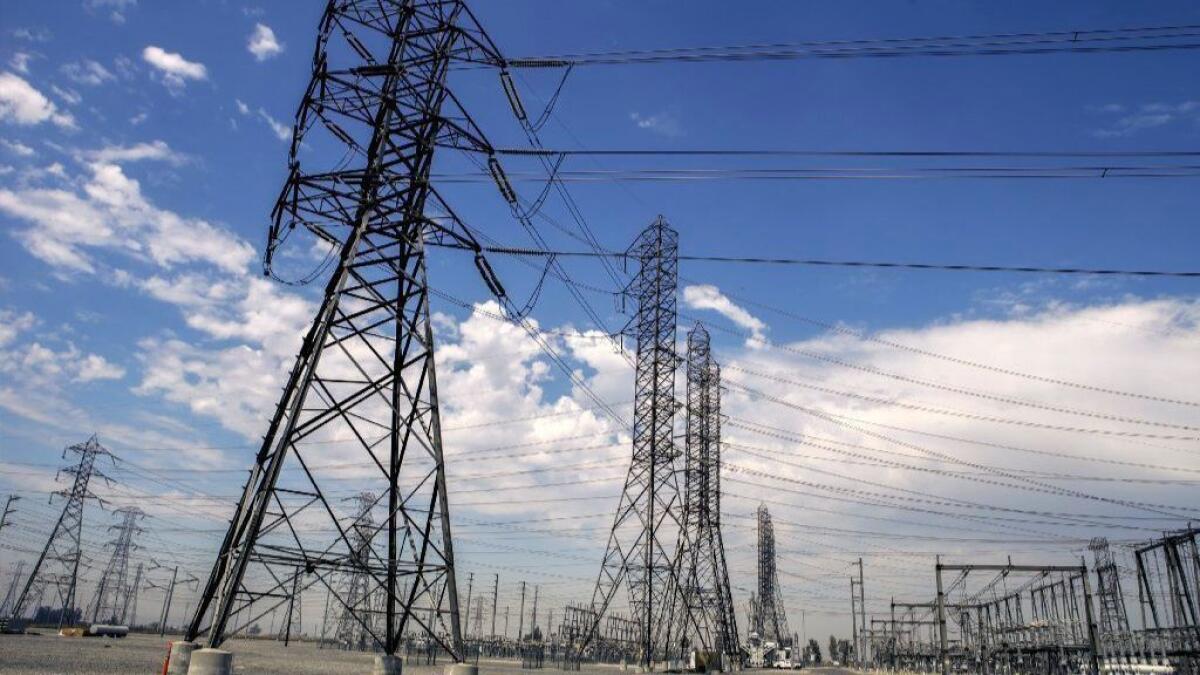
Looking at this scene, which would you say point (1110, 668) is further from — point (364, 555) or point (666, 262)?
point (364, 555)

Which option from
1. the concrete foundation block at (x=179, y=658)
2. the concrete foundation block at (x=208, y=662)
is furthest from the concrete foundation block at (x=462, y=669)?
the concrete foundation block at (x=179, y=658)

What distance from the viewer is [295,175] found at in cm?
1599

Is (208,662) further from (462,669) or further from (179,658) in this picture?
(462,669)

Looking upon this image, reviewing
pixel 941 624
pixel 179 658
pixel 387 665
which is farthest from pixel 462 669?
pixel 941 624

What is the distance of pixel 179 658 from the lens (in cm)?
1324

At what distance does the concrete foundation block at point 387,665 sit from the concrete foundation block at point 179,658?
3.23 meters

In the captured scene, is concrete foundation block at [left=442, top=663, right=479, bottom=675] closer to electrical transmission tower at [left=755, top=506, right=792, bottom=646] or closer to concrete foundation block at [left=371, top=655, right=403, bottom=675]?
concrete foundation block at [left=371, top=655, right=403, bottom=675]

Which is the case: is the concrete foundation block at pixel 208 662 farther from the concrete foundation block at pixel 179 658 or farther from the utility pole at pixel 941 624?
the utility pole at pixel 941 624

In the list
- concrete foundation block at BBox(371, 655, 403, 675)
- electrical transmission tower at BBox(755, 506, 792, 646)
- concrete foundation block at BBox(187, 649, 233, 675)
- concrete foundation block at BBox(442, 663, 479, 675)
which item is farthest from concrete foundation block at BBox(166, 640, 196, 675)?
electrical transmission tower at BBox(755, 506, 792, 646)

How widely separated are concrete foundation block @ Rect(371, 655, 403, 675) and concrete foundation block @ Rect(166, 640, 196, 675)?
3.23 meters

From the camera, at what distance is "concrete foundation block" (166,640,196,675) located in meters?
13.1

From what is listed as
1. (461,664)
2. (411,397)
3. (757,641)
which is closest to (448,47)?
(411,397)

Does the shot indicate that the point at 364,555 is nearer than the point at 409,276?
Yes

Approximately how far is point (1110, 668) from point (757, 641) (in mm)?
36923
